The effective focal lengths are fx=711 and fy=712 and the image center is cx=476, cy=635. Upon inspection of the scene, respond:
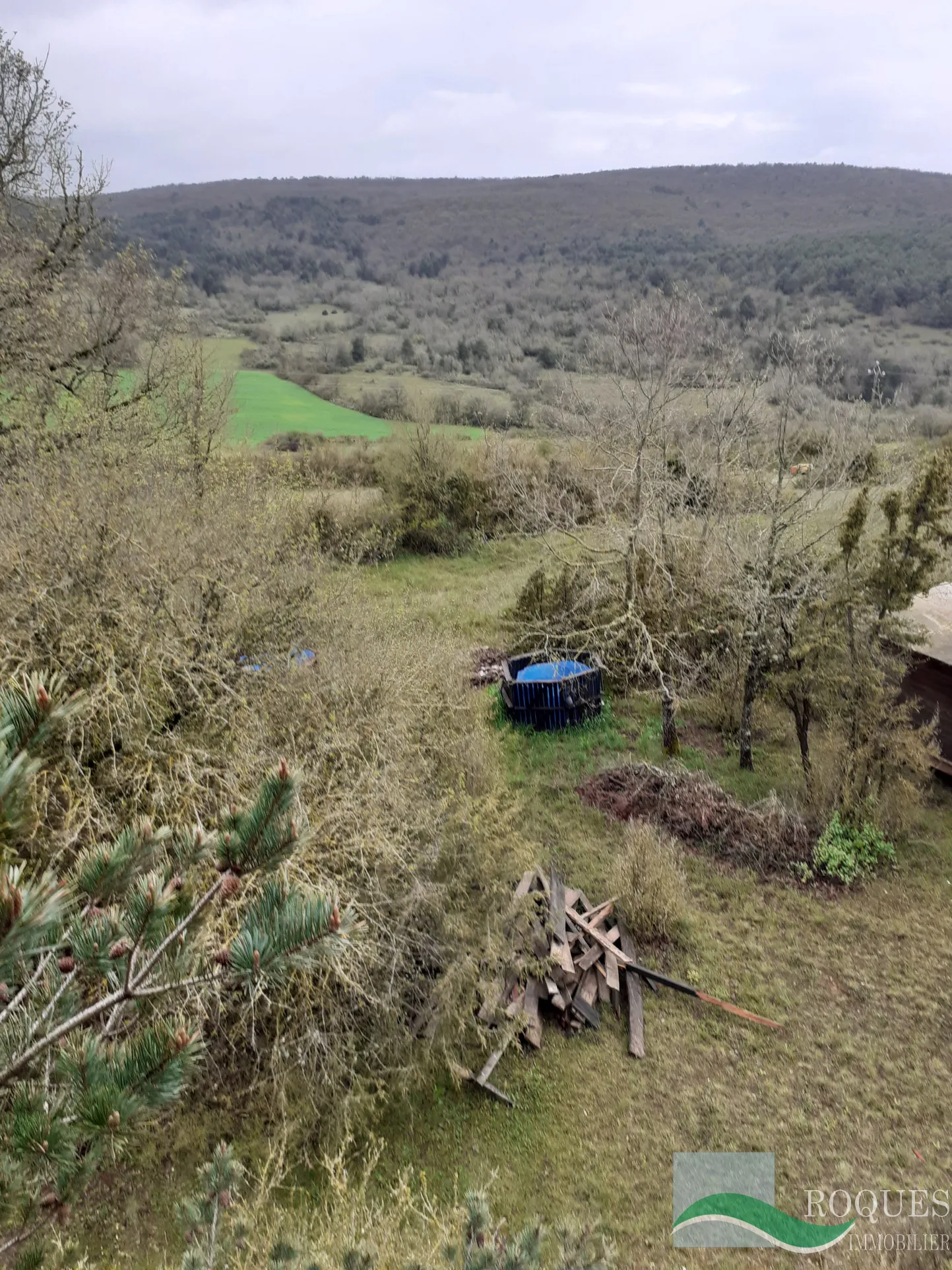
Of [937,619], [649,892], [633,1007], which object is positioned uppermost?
[937,619]

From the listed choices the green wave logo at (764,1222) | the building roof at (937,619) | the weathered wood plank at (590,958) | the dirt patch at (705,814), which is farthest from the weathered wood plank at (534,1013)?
the building roof at (937,619)

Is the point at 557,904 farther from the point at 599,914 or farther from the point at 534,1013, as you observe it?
the point at 534,1013

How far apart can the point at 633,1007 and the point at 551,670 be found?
6037mm

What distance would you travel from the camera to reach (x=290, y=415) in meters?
32.1

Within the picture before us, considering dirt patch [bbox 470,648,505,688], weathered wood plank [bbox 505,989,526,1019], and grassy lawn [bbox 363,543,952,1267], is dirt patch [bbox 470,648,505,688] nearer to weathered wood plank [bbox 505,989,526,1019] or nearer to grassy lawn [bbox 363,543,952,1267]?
grassy lawn [bbox 363,543,952,1267]

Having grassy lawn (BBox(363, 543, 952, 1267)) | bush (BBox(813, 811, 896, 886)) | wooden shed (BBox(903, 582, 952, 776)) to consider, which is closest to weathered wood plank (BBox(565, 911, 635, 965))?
grassy lawn (BBox(363, 543, 952, 1267))

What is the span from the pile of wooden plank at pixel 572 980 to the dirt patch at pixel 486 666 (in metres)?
5.48

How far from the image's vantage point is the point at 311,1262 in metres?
2.31

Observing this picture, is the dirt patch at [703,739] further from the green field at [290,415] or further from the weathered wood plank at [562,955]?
the green field at [290,415]

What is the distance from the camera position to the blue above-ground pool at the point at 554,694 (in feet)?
37.1

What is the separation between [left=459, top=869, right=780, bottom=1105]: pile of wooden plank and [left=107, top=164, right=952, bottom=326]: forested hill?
44.5 metres

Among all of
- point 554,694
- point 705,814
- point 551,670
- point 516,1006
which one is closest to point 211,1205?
point 516,1006

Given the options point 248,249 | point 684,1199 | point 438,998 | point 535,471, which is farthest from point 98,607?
point 248,249

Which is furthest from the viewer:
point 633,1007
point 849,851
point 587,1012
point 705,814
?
point 705,814
